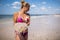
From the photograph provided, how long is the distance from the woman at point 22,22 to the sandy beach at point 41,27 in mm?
52

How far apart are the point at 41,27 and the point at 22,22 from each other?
24 cm

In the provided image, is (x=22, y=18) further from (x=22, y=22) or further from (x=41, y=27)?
(x=41, y=27)

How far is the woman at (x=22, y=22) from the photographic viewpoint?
2168 millimetres

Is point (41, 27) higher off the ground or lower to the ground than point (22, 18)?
lower

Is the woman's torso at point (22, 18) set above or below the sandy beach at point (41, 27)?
above

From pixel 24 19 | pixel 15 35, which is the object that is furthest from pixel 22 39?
pixel 24 19

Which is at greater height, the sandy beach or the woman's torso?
the woman's torso

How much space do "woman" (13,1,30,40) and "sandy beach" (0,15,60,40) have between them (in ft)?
0.17

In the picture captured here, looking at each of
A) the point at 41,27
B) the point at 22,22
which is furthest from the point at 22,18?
the point at 41,27

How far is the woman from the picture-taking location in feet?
7.11

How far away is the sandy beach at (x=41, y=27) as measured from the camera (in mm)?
2209

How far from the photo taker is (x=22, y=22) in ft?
7.11

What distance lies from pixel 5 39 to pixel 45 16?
56cm

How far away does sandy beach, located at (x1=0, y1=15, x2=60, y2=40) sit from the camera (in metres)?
2.21
